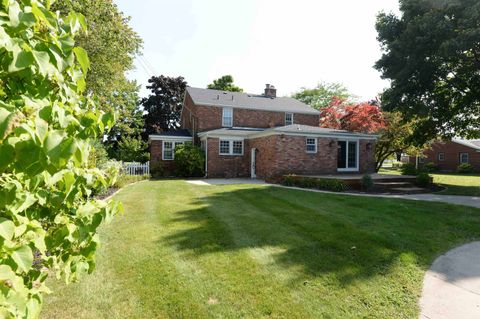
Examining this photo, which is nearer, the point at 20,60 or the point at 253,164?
the point at 20,60

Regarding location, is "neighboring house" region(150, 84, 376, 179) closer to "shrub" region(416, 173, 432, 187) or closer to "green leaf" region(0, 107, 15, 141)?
"shrub" region(416, 173, 432, 187)

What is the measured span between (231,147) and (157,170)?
5926 millimetres

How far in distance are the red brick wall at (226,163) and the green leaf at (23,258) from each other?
1919 cm

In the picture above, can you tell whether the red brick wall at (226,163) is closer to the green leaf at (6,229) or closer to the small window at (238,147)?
the small window at (238,147)

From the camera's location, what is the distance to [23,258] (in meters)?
1.21

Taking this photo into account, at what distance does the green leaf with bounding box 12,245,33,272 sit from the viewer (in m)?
1.18

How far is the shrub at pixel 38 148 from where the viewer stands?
3.73 ft

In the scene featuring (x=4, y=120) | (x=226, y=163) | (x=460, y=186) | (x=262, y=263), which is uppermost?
(x=4, y=120)

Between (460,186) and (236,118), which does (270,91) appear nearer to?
(236,118)

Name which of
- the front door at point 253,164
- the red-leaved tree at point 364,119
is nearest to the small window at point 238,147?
the front door at point 253,164

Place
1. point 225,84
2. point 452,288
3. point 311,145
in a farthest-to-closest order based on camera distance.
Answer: point 225,84
point 311,145
point 452,288

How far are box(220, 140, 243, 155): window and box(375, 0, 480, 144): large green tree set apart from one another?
10.2 meters

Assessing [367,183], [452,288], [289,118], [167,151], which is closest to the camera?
[452,288]

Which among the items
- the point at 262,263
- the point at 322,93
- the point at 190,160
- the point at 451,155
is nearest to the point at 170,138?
the point at 190,160
